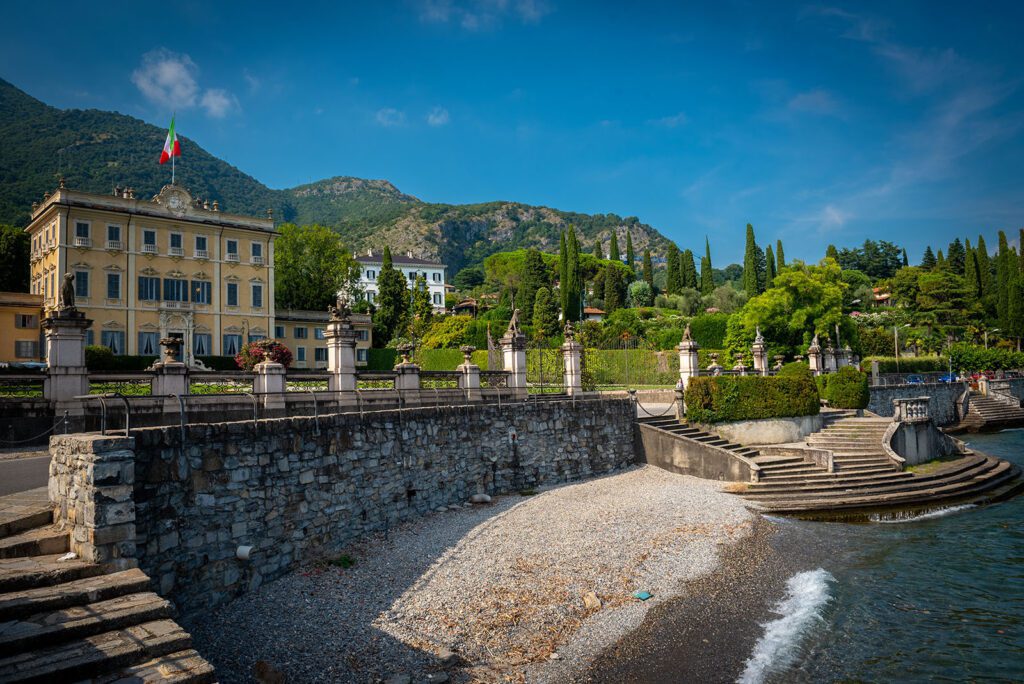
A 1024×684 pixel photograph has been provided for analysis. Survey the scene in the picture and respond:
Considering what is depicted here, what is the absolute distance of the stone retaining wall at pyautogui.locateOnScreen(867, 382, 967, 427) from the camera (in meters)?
37.7

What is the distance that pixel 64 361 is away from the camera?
13375mm

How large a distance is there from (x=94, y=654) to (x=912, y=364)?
55639 millimetres

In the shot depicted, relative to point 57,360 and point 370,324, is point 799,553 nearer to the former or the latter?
point 57,360

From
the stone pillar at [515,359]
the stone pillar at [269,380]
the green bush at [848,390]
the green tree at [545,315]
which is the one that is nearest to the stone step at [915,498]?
the green bush at [848,390]

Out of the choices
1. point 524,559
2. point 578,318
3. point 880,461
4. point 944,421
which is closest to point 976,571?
point 880,461

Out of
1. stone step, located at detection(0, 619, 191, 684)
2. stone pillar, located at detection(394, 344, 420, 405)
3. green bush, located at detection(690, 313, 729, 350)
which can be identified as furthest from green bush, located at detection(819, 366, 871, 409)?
stone step, located at detection(0, 619, 191, 684)

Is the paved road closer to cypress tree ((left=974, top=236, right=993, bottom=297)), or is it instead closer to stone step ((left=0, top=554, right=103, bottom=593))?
stone step ((left=0, top=554, right=103, bottom=593))

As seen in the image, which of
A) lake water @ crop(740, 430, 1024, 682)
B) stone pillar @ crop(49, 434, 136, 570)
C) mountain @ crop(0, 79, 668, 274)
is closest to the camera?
stone pillar @ crop(49, 434, 136, 570)

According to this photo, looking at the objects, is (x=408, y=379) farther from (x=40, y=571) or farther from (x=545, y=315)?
(x=545, y=315)

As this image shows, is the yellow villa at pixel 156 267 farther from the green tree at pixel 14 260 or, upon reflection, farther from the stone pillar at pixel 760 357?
the stone pillar at pixel 760 357

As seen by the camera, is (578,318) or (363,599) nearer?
(363,599)

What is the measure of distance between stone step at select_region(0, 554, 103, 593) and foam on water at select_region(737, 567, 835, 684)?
835cm

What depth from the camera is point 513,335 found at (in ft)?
67.8

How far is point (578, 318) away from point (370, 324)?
84.6ft
